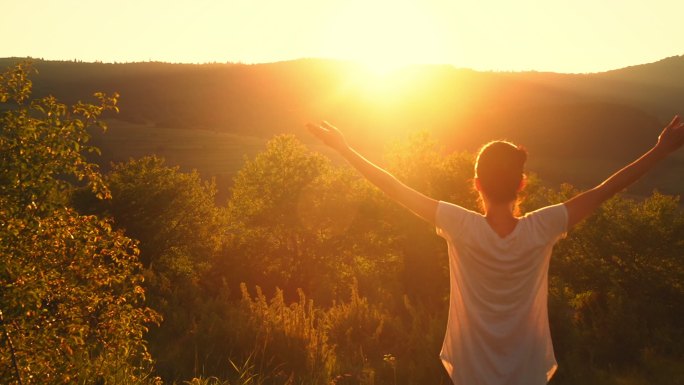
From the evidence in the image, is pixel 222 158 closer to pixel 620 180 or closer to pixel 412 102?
pixel 412 102

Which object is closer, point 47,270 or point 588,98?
point 47,270

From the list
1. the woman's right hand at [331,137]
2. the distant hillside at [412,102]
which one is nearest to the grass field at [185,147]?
the distant hillside at [412,102]

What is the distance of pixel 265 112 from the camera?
474 ft

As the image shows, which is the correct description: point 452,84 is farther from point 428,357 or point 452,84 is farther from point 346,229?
point 428,357

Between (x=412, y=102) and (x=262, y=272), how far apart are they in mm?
105063

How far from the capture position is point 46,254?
5.62m

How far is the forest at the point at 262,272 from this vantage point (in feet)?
18.1

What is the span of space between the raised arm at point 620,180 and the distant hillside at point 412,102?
333ft

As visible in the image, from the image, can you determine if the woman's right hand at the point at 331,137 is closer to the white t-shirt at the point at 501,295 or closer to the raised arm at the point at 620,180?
the white t-shirt at the point at 501,295

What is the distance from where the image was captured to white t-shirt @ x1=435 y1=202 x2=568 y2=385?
2.65m

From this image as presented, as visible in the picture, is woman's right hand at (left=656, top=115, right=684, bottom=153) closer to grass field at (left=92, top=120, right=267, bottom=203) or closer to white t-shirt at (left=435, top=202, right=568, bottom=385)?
white t-shirt at (left=435, top=202, right=568, bottom=385)

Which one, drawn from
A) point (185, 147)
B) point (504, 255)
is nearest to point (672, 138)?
point (504, 255)

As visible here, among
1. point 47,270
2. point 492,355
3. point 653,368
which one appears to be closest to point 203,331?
point 47,270

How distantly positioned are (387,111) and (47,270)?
452ft
